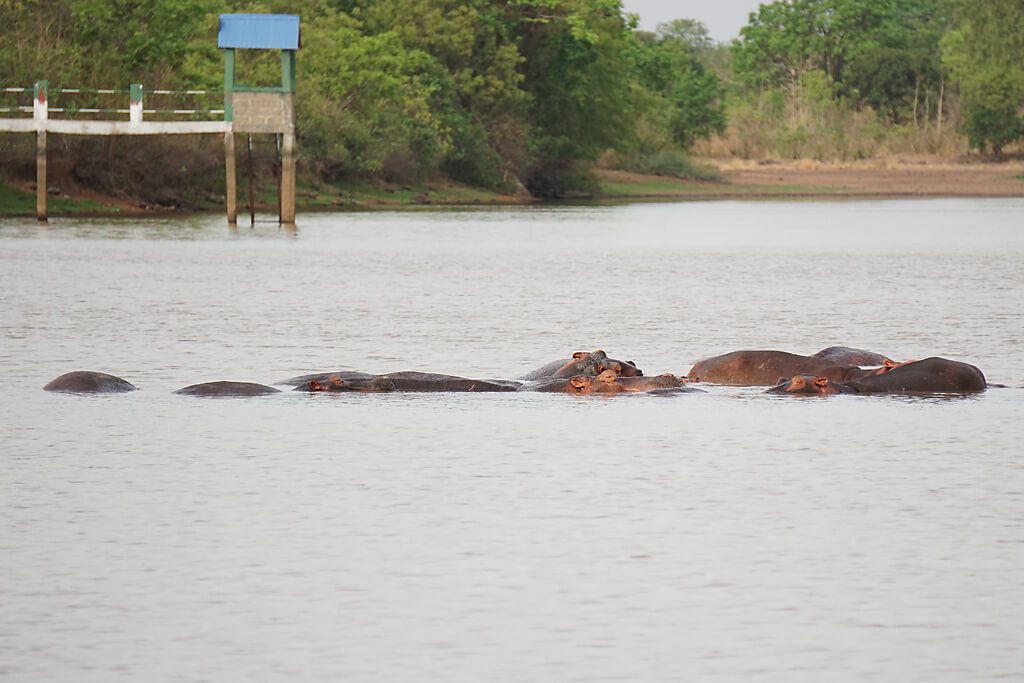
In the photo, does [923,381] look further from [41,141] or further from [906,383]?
[41,141]

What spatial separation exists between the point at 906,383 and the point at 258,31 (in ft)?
116

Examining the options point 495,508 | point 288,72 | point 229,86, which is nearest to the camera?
point 495,508

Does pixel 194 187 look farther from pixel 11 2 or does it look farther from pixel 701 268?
pixel 701 268

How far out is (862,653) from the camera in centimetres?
830

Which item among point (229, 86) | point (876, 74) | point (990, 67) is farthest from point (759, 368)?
point (876, 74)

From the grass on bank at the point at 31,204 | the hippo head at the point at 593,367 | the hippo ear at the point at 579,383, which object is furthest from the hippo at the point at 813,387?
the grass on bank at the point at 31,204

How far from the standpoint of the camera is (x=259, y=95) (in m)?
49.6

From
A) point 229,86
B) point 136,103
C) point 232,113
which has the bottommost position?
point 232,113

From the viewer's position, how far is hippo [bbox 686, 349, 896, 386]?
17.2 m

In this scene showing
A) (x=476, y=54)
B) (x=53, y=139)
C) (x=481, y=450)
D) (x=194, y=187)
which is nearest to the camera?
(x=481, y=450)

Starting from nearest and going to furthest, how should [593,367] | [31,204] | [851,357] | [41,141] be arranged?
[593,367], [851,357], [41,141], [31,204]

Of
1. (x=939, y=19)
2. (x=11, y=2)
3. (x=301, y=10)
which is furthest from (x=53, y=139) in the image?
(x=939, y=19)

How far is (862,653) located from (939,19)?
393 ft

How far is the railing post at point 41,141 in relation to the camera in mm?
47562
